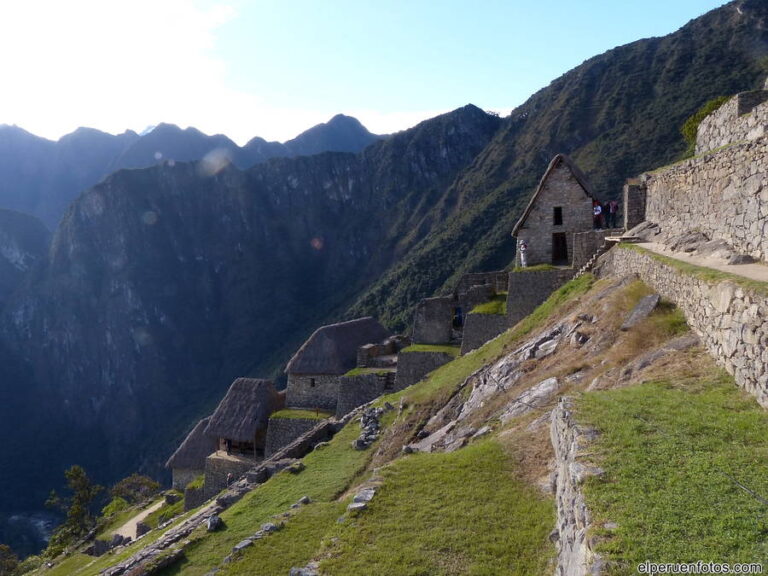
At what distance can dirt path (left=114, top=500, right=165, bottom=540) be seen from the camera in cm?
2386

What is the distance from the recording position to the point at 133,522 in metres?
25.6

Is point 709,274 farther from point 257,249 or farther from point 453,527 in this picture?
point 257,249

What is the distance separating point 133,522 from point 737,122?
27105 mm

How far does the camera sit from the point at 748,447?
5.16 m

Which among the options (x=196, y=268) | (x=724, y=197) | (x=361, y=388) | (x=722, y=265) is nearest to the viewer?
(x=722, y=265)

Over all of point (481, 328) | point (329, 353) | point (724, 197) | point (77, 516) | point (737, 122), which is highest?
point (737, 122)

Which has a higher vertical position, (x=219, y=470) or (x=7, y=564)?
(x=219, y=470)

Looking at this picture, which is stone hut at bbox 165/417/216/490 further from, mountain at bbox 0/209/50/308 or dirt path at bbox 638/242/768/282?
mountain at bbox 0/209/50/308

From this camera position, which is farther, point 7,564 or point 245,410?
point 7,564

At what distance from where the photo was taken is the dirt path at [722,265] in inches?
294

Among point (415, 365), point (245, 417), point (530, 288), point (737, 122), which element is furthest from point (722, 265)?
point (245, 417)

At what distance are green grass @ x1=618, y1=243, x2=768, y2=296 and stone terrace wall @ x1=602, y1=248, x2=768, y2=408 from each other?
0.19 feet

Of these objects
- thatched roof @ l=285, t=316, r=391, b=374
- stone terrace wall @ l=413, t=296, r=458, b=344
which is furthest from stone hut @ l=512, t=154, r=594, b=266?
thatched roof @ l=285, t=316, r=391, b=374

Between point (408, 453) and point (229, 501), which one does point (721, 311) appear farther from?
point (229, 501)
